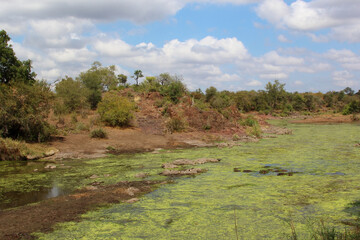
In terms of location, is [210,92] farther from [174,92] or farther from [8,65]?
[8,65]

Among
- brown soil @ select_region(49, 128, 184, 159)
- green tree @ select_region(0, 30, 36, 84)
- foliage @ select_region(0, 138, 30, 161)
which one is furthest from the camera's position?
green tree @ select_region(0, 30, 36, 84)

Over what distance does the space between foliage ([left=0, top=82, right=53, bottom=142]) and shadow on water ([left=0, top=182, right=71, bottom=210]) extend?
27.9ft

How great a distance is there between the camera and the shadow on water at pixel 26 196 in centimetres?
835

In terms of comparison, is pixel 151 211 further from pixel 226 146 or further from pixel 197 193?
pixel 226 146

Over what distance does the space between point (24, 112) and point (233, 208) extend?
14.4 m

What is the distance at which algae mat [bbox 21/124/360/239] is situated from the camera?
615 centimetres

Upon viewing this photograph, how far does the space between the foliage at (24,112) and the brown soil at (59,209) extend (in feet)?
32.3

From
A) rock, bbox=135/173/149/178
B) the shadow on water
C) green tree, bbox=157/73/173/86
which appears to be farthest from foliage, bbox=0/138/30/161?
green tree, bbox=157/73/173/86

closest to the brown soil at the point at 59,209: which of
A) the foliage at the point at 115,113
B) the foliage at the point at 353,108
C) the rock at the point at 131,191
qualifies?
the rock at the point at 131,191

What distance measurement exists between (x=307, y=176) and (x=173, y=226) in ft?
21.5

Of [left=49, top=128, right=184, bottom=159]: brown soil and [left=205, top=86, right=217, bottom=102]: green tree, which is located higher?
[left=205, top=86, right=217, bottom=102]: green tree

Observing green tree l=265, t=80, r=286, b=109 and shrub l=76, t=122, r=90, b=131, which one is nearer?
shrub l=76, t=122, r=90, b=131

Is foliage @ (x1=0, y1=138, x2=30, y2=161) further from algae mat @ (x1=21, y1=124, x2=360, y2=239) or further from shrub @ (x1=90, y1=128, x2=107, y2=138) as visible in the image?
algae mat @ (x1=21, y1=124, x2=360, y2=239)

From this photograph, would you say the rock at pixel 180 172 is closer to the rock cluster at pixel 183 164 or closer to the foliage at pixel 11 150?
the rock cluster at pixel 183 164
